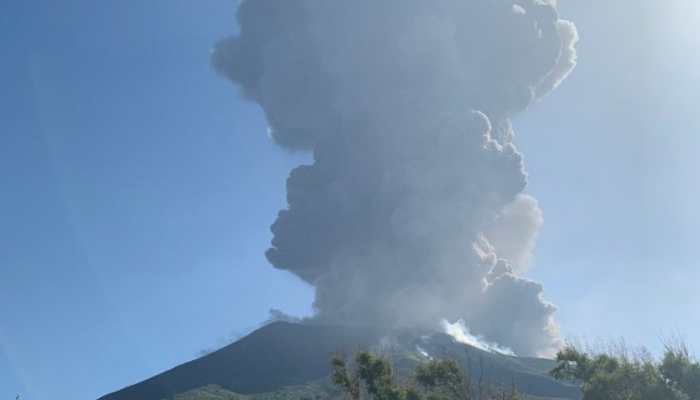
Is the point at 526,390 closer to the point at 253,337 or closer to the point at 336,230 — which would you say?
the point at 336,230

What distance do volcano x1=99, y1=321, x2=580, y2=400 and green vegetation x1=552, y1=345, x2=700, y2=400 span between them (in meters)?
52.8

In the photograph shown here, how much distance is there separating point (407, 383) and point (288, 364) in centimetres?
8615

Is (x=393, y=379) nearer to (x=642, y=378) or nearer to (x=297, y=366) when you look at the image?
(x=642, y=378)

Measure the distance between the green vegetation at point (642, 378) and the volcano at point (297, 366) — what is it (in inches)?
2081

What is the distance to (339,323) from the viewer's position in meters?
140

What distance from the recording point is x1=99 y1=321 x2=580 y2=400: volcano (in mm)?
106000

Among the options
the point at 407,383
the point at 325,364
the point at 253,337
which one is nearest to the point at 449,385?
the point at 407,383

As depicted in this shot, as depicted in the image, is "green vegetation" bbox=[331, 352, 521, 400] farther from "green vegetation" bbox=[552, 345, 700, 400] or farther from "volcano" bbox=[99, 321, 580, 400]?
"volcano" bbox=[99, 321, 580, 400]

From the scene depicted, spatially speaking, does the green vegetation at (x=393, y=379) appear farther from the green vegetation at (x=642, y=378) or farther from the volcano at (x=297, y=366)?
the volcano at (x=297, y=366)

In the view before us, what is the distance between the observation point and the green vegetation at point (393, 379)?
3806cm

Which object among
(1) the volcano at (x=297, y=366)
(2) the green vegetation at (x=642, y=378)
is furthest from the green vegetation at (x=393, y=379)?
(1) the volcano at (x=297, y=366)

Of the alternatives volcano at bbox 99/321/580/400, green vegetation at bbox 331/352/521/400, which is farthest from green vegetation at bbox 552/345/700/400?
volcano at bbox 99/321/580/400

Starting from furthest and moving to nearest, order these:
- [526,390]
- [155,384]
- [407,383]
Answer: [155,384], [526,390], [407,383]

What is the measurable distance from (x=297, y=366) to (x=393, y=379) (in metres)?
84.8
